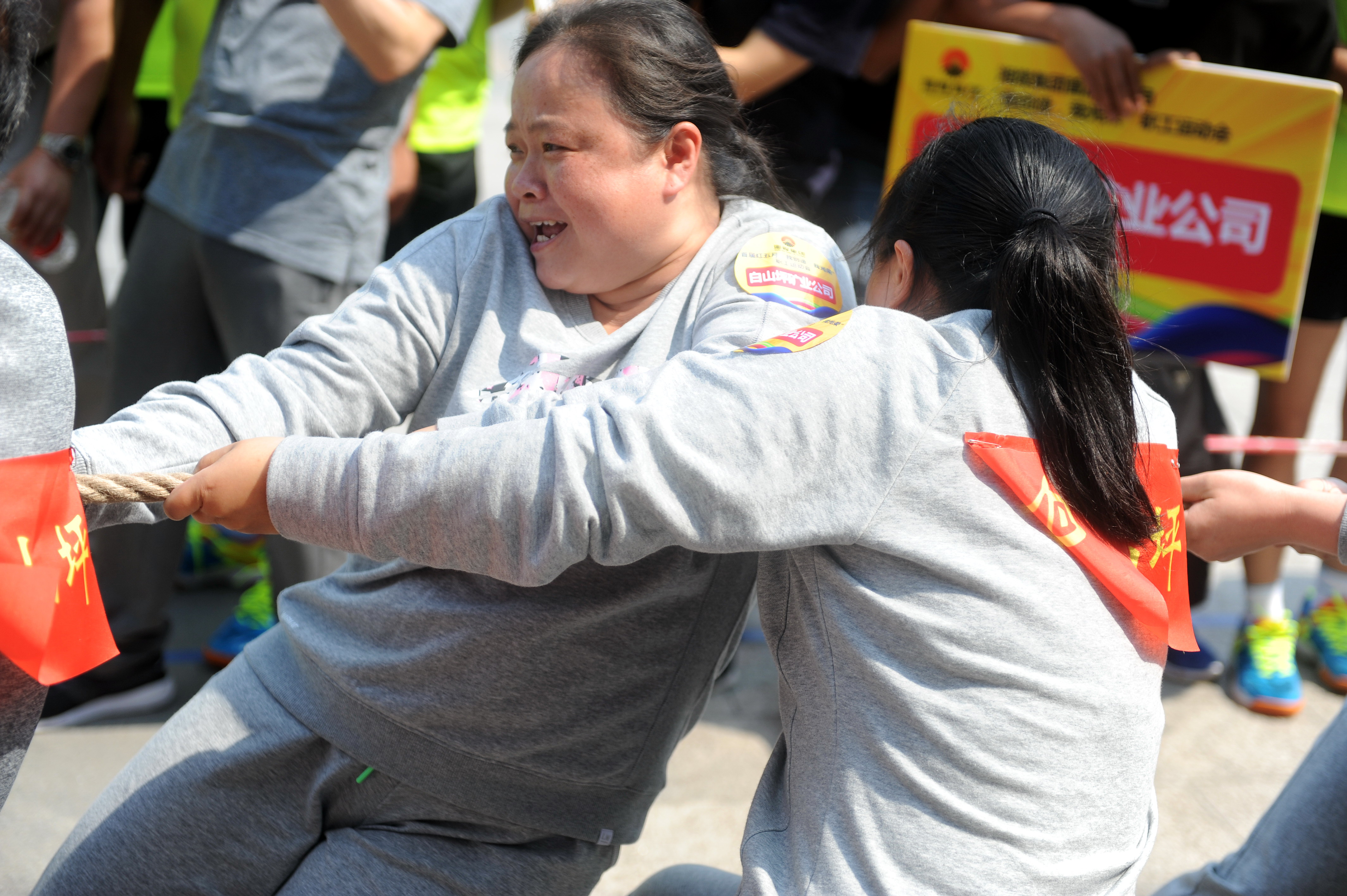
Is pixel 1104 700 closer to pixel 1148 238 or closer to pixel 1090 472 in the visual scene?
pixel 1090 472

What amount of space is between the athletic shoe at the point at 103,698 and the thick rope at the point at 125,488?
5.20ft

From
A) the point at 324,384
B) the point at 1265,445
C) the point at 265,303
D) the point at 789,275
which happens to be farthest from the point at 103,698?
the point at 1265,445

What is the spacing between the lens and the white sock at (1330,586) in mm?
3072

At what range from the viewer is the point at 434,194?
3367 mm

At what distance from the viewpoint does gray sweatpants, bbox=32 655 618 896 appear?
135cm

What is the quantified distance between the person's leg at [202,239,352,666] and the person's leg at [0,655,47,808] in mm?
1115

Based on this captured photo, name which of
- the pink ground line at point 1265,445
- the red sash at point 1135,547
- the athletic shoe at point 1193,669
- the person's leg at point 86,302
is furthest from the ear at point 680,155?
the athletic shoe at point 1193,669

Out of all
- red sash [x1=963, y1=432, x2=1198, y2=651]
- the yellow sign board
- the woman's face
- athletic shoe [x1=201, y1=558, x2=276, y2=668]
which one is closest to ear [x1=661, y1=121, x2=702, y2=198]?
the woman's face

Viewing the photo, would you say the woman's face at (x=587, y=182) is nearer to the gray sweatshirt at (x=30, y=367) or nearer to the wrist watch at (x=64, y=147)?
the gray sweatshirt at (x=30, y=367)

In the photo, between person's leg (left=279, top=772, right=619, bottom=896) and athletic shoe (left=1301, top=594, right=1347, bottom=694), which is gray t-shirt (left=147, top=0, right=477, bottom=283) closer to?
person's leg (left=279, top=772, right=619, bottom=896)

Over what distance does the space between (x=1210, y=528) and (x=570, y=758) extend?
0.87m

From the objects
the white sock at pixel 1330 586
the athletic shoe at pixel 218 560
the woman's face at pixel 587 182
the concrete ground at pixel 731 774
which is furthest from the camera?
the athletic shoe at pixel 218 560

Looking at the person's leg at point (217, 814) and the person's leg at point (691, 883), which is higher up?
the person's leg at point (217, 814)

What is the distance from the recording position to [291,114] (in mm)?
2301
